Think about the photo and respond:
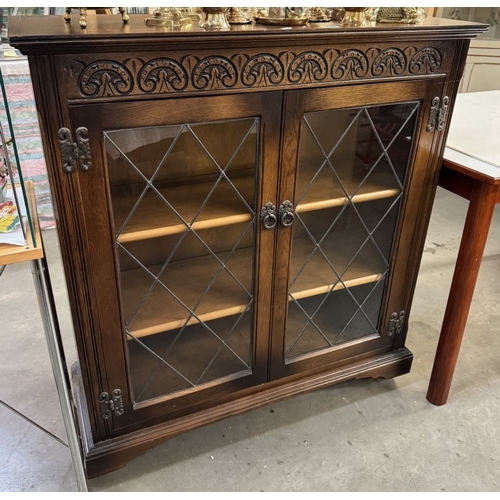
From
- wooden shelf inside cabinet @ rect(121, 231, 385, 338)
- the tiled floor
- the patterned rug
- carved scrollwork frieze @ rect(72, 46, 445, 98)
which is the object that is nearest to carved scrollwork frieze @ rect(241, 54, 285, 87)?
carved scrollwork frieze @ rect(72, 46, 445, 98)

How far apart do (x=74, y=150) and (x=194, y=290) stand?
44cm

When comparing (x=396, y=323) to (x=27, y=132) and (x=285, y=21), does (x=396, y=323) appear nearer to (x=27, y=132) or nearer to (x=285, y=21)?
(x=285, y=21)

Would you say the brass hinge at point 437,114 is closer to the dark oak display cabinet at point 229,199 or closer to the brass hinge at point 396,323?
the dark oak display cabinet at point 229,199

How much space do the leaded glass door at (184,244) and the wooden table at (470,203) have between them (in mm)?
519

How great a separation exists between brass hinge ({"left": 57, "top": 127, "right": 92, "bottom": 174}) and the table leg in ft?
2.98

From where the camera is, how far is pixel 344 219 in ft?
4.11

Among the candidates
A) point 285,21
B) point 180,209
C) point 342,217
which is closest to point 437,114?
point 342,217

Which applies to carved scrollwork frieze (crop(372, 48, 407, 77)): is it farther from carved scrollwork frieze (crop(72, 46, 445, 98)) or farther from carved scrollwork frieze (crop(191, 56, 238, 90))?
carved scrollwork frieze (crop(191, 56, 238, 90))

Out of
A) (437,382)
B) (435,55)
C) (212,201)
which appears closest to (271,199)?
(212,201)

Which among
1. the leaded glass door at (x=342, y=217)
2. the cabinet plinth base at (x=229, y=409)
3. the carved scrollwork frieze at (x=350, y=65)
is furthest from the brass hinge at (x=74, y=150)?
the cabinet plinth base at (x=229, y=409)

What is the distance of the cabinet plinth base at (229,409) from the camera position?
4.06ft

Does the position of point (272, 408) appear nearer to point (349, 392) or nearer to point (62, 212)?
point (349, 392)

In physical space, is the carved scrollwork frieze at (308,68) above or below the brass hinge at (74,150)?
above

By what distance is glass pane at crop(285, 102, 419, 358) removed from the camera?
3.75 ft
